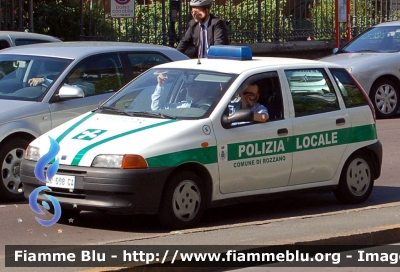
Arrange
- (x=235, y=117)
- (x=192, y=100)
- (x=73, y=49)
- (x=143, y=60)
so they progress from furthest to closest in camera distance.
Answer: (x=143, y=60), (x=73, y=49), (x=192, y=100), (x=235, y=117)

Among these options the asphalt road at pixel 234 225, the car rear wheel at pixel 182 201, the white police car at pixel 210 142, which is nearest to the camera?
the asphalt road at pixel 234 225

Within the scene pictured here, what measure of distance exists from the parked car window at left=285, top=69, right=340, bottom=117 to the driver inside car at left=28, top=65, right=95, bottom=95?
2.48 m

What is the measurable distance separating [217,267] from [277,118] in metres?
2.36

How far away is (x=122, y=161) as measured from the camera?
289 inches

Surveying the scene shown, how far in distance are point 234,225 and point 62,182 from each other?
4.99ft

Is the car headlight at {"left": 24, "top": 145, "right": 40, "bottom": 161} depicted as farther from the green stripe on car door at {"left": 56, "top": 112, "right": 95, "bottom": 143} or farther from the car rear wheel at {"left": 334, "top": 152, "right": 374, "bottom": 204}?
the car rear wheel at {"left": 334, "top": 152, "right": 374, "bottom": 204}

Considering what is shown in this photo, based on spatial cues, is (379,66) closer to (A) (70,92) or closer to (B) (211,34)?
(B) (211,34)

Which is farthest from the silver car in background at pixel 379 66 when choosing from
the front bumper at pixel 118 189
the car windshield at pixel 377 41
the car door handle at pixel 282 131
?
the front bumper at pixel 118 189

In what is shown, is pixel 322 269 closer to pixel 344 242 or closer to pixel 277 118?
pixel 344 242

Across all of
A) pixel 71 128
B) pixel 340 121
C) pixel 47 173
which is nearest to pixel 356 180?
pixel 340 121

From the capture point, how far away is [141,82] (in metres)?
8.74

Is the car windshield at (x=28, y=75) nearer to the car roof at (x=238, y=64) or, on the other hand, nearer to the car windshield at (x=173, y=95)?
the car windshield at (x=173, y=95)

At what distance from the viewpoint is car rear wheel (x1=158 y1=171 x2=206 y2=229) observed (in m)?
7.54

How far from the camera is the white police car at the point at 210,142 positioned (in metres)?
7.41
